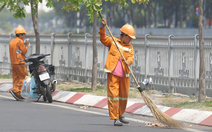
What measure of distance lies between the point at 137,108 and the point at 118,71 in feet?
6.52

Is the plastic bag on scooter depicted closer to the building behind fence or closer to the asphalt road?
the asphalt road

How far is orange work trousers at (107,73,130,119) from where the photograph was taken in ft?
24.2

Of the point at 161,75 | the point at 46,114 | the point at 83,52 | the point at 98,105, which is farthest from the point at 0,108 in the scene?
the point at 83,52

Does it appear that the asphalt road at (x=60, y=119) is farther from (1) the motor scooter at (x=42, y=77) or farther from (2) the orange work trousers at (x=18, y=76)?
(2) the orange work trousers at (x=18, y=76)

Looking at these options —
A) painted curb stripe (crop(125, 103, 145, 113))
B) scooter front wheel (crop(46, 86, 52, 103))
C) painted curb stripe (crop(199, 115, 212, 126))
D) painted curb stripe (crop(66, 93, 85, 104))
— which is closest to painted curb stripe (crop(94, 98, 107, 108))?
painted curb stripe (crop(125, 103, 145, 113))

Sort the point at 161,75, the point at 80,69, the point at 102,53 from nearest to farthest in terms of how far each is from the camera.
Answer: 1. the point at 161,75
2. the point at 102,53
3. the point at 80,69

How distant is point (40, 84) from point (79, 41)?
406 centimetres

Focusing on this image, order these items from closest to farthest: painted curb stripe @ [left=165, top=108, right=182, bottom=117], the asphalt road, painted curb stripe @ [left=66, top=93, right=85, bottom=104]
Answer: the asphalt road → painted curb stripe @ [left=165, top=108, right=182, bottom=117] → painted curb stripe @ [left=66, top=93, right=85, bottom=104]

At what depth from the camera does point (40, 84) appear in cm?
1041

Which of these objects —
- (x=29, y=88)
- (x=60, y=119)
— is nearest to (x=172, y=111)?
(x=60, y=119)

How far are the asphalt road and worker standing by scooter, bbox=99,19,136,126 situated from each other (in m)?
0.30

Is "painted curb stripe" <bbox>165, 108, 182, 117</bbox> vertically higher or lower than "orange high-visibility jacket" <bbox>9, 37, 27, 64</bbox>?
lower

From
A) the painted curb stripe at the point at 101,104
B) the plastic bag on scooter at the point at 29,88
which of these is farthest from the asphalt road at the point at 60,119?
the plastic bag on scooter at the point at 29,88

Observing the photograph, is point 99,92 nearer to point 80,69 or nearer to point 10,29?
point 80,69
